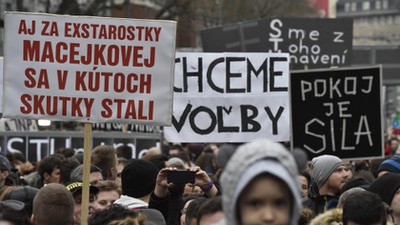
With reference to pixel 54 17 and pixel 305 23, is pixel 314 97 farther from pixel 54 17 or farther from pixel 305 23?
pixel 305 23

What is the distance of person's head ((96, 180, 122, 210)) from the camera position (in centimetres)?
769

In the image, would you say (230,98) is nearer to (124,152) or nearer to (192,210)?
(192,210)

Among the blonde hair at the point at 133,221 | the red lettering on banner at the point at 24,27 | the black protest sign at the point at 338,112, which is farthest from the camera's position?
the black protest sign at the point at 338,112

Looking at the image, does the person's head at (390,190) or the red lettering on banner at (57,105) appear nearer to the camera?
the person's head at (390,190)

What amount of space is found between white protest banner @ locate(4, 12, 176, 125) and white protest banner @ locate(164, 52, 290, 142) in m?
2.29

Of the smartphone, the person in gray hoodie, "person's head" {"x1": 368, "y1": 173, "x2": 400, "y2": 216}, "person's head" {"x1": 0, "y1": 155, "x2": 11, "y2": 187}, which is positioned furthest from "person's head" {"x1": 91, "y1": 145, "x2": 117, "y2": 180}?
the person in gray hoodie

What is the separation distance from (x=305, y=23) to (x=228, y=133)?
27.2 feet

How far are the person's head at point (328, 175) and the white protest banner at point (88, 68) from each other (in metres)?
1.31

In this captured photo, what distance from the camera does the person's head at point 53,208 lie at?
6520 millimetres

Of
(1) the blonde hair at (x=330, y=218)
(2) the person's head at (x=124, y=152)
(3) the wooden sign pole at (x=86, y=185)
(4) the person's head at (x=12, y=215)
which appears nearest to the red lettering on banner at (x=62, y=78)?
(3) the wooden sign pole at (x=86, y=185)

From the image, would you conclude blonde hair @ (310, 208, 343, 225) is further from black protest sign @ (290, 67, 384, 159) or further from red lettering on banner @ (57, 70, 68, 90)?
black protest sign @ (290, 67, 384, 159)

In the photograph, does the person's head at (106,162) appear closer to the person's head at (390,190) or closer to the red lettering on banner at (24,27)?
the red lettering on banner at (24,27)

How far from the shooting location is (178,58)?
11031 mm

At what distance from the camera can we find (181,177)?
736 centimetres
